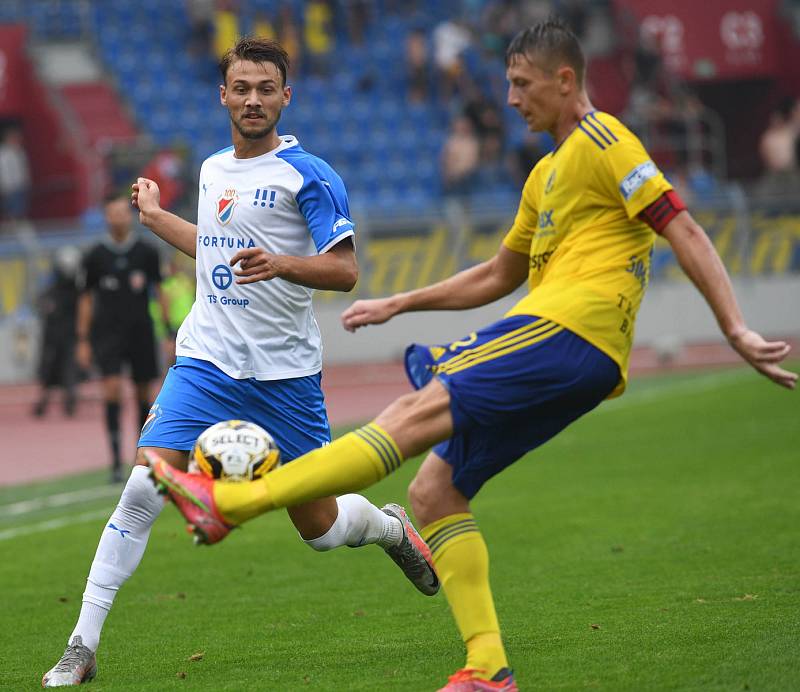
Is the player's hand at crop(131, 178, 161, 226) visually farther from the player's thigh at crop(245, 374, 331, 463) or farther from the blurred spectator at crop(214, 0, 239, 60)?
the blurred spectator at crop(214, 0, 239, 60)

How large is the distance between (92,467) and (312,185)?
30.4ft

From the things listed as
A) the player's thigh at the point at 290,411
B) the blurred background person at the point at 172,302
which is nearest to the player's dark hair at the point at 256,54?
the player's thigh at the point at 290,411

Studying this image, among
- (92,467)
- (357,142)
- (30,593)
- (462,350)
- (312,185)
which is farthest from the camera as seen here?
(357,142)

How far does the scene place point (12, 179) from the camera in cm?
2683

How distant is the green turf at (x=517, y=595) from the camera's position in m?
5.98

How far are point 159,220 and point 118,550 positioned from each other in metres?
1.40

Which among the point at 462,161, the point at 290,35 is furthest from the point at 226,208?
the point at 290,35

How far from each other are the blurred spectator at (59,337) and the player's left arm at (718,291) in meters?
16.4

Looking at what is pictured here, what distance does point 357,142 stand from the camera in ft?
97.1

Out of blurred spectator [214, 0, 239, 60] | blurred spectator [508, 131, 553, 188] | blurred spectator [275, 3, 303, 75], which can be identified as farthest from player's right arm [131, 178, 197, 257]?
blurred spectator [214, 0, 239, 60]

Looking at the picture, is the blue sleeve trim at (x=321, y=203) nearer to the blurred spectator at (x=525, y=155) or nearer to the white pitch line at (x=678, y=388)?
the white pitch line at (x=678, y=388)

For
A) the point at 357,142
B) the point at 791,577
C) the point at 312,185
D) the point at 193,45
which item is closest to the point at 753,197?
the point at 357,142

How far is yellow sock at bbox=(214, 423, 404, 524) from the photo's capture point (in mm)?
4988

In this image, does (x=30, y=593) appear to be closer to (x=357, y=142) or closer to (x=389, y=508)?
(x=389, y=508)
